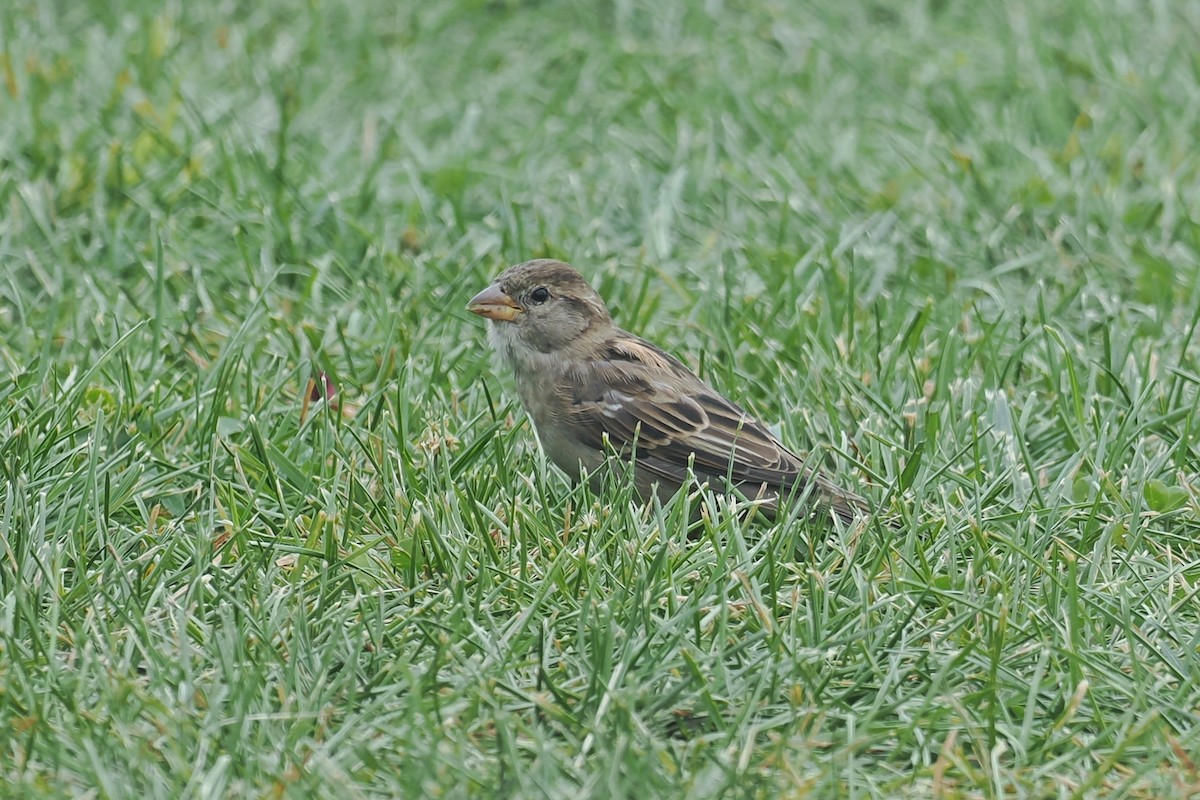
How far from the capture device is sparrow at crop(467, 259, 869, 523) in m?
4.93

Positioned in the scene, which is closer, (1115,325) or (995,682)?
(995,682)

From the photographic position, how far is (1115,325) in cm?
613

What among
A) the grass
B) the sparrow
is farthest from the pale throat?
the grass

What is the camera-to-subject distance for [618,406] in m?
5.25

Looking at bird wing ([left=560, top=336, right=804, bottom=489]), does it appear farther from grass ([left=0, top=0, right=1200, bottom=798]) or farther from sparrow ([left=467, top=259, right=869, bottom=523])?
grass ([left=0, top=0, right=1200, bottom=798])

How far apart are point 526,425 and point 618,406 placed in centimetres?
34

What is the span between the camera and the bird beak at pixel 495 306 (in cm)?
549

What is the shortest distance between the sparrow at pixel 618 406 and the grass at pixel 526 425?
0.15 m

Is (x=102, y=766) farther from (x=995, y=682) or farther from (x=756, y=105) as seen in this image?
(x=756, y=105)

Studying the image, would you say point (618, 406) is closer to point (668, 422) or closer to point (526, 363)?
point (668, 422)

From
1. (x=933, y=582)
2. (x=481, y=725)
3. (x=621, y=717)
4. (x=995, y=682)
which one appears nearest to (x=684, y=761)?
(x=621, y=717)

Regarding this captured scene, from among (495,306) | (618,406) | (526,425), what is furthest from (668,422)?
(495,306)

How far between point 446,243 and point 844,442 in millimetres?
2214

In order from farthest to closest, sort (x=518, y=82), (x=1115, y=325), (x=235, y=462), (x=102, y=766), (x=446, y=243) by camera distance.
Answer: (x=518, y=82), (x=446, y=243), (x=1115, y=325), (x=235, y=462), (x=102, y=766)
